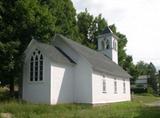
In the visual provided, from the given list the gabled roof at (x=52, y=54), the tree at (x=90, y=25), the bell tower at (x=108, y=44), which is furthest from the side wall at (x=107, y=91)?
the tree at (x=90, y=25)

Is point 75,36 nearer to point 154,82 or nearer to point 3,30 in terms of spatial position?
point 3,30

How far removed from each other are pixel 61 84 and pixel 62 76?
73 centimetres

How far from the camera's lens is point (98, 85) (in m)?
30.4

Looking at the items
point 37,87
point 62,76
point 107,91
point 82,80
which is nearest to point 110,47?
point 107,91

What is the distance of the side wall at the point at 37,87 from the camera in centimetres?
2575

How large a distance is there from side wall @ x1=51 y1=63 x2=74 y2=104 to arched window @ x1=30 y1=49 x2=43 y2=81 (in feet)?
4.07

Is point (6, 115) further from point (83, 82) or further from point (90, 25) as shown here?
point (90, 25)

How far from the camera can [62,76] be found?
27.5 metres

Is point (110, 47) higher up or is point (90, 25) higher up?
point (90, 25)

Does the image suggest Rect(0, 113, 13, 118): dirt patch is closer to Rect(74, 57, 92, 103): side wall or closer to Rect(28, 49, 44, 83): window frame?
Rect(28, 49, 44, 83): window frame

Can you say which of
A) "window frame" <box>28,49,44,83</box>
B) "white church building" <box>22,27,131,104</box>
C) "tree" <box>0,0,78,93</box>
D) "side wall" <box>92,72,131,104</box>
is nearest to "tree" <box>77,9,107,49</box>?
"side wall" <box>92,72,131,104</box>

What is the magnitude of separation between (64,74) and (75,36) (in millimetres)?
20129

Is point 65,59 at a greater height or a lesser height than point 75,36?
lesser

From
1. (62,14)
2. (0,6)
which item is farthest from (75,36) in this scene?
(0,6)
